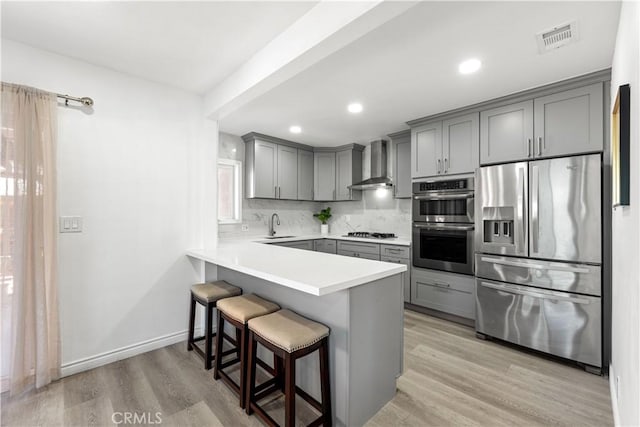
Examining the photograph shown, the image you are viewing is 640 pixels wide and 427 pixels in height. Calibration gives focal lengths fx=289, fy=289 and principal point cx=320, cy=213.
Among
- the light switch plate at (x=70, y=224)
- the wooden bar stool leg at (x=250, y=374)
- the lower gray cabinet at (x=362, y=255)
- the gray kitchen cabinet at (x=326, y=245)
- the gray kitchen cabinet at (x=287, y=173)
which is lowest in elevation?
the wooden bar stool leg at (x=250, y=374)

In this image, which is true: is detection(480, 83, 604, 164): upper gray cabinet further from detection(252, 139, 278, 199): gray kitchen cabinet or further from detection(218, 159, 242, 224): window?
detection(218, 159, 242, 224): window

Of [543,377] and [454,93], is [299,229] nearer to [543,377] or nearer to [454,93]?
[454,93]

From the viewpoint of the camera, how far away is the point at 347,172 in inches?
189

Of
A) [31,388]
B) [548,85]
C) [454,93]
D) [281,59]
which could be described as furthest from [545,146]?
[31,388]

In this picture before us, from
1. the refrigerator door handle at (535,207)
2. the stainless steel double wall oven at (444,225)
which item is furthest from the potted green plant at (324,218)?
the refrigerator door handle at (535,207)

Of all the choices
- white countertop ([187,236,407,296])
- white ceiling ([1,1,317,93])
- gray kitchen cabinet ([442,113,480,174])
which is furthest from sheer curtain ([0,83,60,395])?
gray kitchen cabinet ([442,113,480,174])

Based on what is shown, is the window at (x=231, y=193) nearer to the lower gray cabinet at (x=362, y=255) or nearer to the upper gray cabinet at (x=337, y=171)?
the upper gray cabinet at (x=337, y=171)

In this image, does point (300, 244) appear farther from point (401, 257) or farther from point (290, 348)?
point (290, 348)

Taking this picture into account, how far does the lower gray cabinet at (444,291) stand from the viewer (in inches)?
122

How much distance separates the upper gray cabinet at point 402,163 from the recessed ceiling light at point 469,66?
1610mm

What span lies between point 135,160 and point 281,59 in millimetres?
1581

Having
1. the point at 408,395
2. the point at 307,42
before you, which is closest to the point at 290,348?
the point at 408,395

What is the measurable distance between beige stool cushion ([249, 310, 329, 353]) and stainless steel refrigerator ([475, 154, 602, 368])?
2.00 meters

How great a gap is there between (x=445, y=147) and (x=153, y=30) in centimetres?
288
